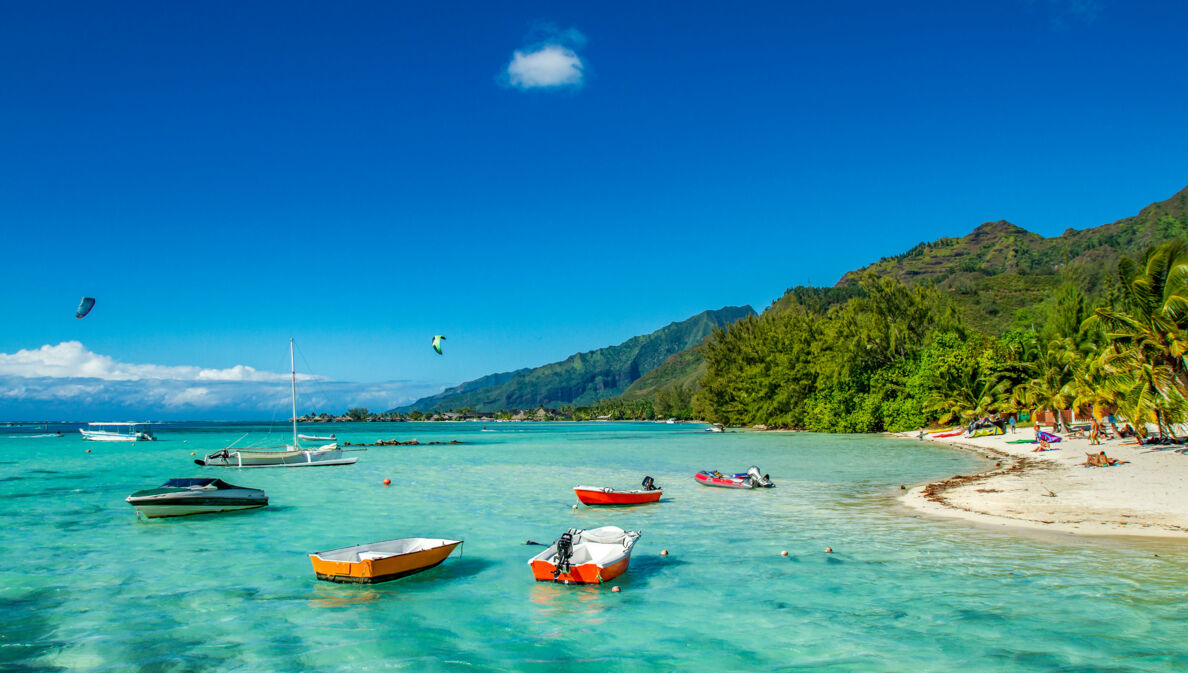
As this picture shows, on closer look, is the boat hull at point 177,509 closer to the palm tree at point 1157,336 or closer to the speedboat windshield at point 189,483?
the speedboat windshield at point 189,483

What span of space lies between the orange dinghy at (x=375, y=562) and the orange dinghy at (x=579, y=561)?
2.69 m

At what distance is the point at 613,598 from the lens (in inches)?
609

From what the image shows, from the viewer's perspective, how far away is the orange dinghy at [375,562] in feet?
53.3

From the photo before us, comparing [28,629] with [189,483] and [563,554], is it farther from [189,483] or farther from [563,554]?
[189,483]

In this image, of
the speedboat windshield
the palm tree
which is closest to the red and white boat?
the speedboat windshield

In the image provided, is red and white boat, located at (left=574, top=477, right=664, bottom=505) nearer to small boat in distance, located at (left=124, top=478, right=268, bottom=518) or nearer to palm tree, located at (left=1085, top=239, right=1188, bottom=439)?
small boat in distance, located at (left=124, top=478, right=268, bottom=518)

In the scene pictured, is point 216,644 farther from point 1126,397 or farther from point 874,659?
point 1126,397

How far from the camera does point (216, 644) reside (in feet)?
42.0

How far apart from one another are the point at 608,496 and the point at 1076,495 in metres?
18.6

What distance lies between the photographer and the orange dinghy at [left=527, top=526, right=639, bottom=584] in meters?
16.1

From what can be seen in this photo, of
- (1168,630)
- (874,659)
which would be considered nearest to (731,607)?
(874,659)

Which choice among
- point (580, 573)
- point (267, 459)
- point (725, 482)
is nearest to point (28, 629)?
point (580, 573)

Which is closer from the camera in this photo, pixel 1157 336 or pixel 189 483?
pixel 189 483

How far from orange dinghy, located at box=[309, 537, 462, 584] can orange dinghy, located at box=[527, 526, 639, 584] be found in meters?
2.69
